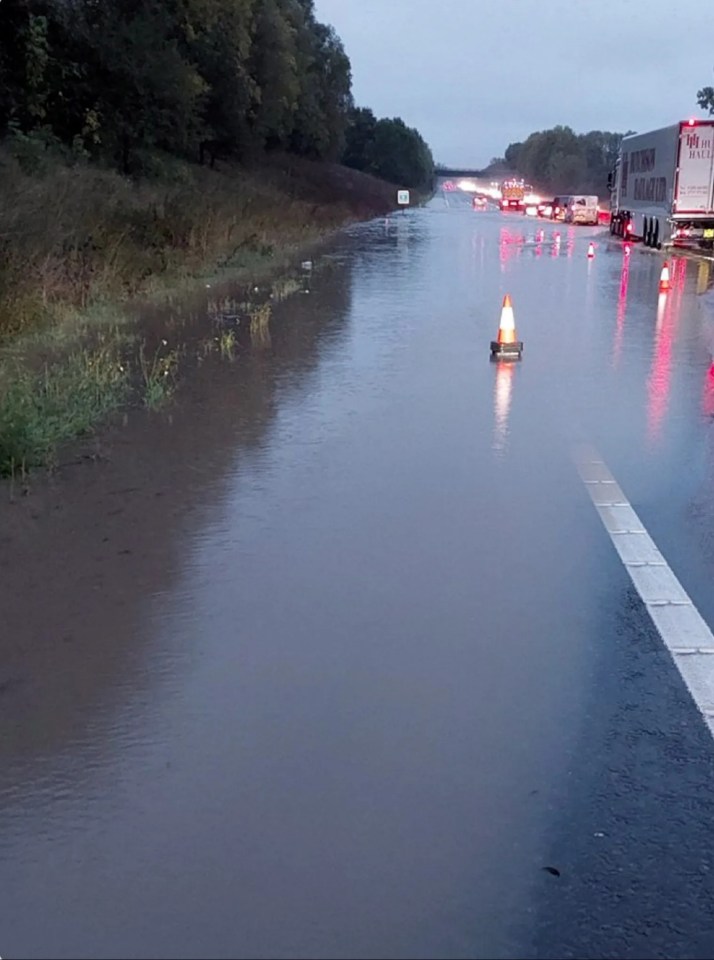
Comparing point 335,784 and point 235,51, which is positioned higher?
point 235,51

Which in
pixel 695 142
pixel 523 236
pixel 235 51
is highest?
pixel 235 51

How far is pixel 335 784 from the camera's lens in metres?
4.16

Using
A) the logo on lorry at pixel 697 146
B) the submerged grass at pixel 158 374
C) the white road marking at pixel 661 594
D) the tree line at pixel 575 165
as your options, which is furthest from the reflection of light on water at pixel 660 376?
the tree line at pixel 575 165

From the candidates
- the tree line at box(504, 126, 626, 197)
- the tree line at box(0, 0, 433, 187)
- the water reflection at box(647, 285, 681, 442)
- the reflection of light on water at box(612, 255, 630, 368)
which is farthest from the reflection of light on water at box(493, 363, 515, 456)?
the tree line at box(504, 126, 626, 197)

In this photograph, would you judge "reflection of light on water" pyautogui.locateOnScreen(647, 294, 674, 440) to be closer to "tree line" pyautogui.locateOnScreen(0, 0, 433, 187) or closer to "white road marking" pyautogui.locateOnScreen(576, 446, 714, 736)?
"white road marking" pyautogui.locateOnScreen(576, 446, 714, 736)

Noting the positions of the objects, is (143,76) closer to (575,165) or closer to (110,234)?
(110,234)

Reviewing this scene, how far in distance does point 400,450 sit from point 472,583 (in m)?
3.10

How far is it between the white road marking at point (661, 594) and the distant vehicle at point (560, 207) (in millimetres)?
66727

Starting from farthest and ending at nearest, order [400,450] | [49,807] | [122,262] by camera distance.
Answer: [122,262] → [400,450] → [49,807]

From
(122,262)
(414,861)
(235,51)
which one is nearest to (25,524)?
(414,861)

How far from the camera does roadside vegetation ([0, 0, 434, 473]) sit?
1175 cm

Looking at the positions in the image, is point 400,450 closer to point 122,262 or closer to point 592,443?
point 592,443

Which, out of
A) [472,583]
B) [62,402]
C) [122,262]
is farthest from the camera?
[122,262]

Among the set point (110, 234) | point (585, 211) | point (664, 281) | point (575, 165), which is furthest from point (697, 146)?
point (575, 165)
